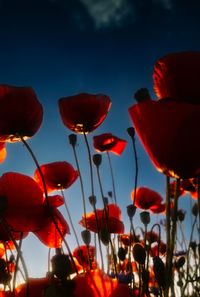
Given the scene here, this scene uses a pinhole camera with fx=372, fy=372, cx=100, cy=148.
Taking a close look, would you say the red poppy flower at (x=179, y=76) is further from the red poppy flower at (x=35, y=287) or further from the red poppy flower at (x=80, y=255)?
the red poppy flower at (x=80, y=255)

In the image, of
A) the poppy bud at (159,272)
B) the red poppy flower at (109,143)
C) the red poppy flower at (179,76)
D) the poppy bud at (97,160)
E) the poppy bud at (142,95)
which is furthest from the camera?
the red poppy flower at (109,143)

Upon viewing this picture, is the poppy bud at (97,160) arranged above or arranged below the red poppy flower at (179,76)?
above

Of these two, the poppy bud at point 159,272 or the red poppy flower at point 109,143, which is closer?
the poppy bud at point 159,272

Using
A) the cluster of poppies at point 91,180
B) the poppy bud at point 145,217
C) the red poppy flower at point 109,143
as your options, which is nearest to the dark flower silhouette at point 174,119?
the cluster of poppies at point 91,180

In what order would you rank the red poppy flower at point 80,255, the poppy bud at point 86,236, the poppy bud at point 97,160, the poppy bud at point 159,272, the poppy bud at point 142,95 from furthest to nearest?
the poppy bud at point 97,160, the red poppy flower at point 80,255, the poppy bud at point 86,236, the poppy bud at point 142,95, the poppy bud at point 159,272

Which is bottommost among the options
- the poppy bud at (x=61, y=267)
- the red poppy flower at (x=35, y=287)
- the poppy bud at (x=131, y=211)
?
the red poppy flower at (x=35, y=287)

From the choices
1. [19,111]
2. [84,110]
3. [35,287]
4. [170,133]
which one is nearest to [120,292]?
[35,287]

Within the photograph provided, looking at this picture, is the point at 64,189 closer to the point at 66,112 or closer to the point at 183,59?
the point at 66,112
